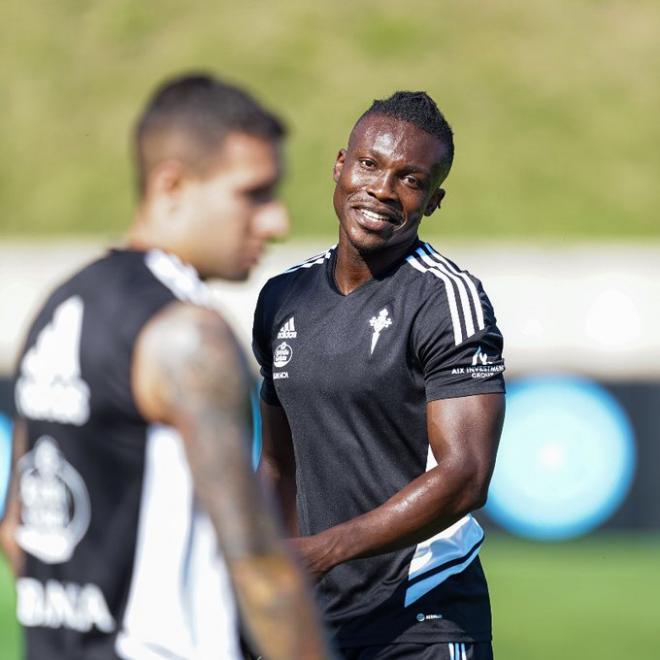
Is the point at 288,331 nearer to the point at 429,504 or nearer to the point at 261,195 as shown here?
the point at 429,504

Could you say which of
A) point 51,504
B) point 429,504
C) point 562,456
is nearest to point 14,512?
point 51,504

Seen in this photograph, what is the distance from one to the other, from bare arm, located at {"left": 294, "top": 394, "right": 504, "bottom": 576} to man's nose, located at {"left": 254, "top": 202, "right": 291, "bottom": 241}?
142 cm

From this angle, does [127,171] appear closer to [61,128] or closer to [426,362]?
[61,128]

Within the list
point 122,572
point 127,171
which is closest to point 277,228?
point 122,572

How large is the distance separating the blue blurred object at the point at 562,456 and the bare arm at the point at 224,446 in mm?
9633

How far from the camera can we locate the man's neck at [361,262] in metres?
5.05

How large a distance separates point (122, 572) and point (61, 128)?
2144 centimetres

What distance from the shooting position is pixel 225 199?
11.0 ft

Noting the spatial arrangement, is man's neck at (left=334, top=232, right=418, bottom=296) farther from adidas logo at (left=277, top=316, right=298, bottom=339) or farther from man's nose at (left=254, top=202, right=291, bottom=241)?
man's nose at (left=254, top=202, right=291, bottom=241)

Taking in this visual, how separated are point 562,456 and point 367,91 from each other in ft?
40.4

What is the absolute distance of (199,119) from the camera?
3.35 metres

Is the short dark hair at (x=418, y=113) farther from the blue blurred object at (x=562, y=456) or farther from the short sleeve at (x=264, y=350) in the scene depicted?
the blue blurred object at (x=562, y=456)

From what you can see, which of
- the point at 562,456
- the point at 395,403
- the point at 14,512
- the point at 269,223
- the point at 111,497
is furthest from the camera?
the point at 562,456

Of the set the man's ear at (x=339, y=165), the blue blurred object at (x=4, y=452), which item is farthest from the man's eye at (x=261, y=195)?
the blue blurred object at (x=4, y=452)
